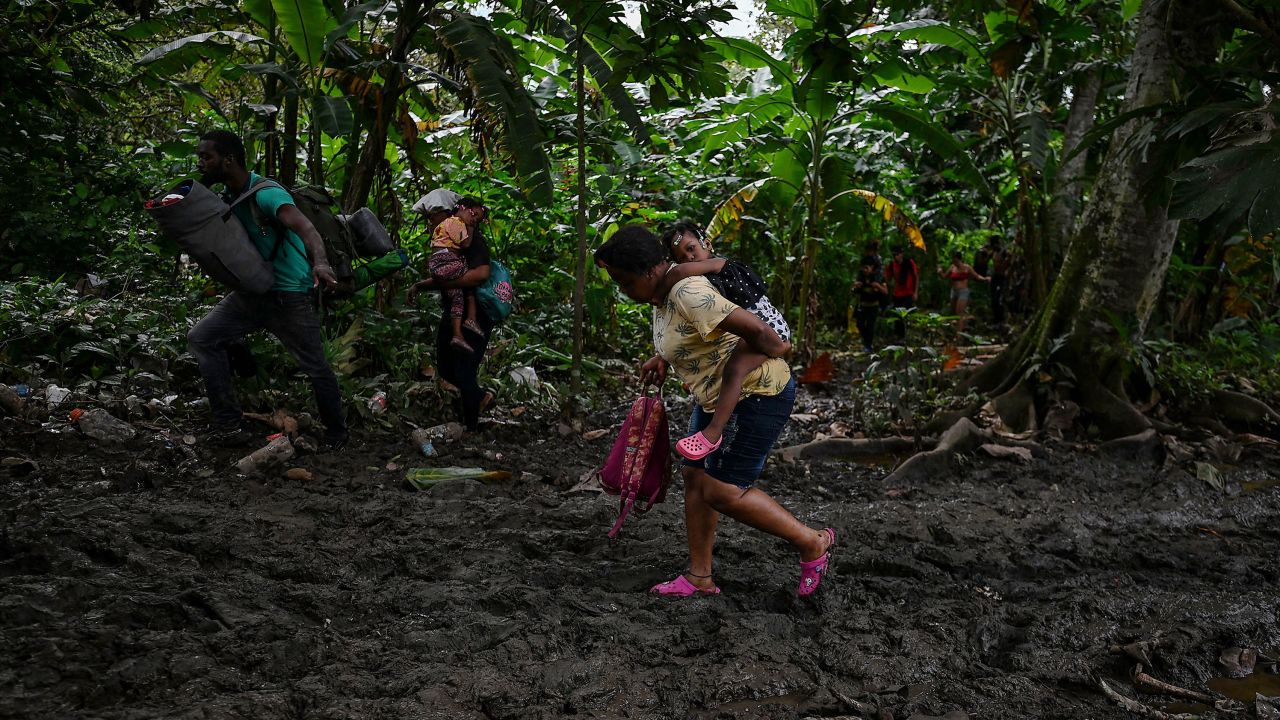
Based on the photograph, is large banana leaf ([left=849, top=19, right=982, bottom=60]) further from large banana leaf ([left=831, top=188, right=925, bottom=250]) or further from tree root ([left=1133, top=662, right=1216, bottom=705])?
tree root ([left=1133, top=662, right=1216, bottom=705])

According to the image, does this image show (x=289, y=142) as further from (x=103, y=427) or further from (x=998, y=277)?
(x=998, y=277)

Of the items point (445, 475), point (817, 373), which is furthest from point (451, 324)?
point (817, 373)

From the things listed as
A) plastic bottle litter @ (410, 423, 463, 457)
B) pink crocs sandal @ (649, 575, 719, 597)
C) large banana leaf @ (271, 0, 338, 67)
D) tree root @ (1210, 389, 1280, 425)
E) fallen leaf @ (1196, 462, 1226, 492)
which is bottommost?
plastic bottle litter @ (410, 423, 463, 457)

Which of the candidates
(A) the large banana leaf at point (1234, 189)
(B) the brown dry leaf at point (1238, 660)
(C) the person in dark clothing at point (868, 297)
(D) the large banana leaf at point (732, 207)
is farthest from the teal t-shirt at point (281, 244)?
(C) the person in dark clothing at point (868, 297)

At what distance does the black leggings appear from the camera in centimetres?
588

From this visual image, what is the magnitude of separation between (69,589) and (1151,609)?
4233 millimetres

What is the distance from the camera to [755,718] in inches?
105

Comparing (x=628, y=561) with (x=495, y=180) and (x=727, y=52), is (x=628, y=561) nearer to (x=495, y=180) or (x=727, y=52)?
(x=495, y=180)

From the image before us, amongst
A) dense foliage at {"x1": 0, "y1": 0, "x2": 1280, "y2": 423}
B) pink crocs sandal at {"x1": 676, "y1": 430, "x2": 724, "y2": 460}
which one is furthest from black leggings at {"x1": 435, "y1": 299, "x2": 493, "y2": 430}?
pink crocs sandal at {"x1": 676, "y1": 430, "x2": 724, "y2": 460}

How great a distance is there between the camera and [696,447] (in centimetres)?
305

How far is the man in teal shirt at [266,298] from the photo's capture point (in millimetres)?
4781

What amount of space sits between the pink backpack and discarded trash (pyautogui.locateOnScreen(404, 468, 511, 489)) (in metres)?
1.75

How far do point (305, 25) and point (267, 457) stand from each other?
3.36 metres

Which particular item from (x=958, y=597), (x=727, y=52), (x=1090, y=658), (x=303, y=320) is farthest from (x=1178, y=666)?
(x=727, y=52)
